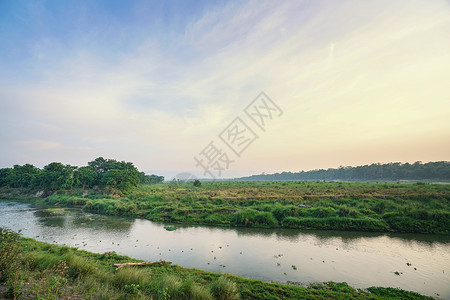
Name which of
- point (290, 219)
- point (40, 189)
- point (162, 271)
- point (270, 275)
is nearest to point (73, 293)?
point (162, 271)

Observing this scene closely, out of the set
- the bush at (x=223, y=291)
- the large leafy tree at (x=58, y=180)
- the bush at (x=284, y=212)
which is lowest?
the bush at (x=284, y=212)

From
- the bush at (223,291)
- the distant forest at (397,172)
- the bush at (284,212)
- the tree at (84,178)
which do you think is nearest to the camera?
the bush at (223,291)

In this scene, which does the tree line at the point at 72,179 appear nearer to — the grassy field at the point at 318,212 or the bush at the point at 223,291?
the grassy field at the point at 318,212

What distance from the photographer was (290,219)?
76.6 ft

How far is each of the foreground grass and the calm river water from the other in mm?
1568

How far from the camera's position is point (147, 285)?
318 inches

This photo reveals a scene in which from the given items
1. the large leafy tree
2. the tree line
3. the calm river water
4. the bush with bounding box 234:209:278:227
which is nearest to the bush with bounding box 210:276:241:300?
the calm river water

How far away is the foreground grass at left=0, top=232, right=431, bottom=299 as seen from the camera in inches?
263

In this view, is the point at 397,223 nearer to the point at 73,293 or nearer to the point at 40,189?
the point at 73,293

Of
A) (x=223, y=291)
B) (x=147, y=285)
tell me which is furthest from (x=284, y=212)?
(x=147, y=285)

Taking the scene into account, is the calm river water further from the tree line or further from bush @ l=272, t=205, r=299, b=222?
the tree line

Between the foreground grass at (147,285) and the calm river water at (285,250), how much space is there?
5.14 feet

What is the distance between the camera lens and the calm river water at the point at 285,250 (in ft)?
38.4

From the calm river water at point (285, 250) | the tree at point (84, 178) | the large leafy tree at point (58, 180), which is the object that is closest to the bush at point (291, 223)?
the calm river water at point (285, 250)
